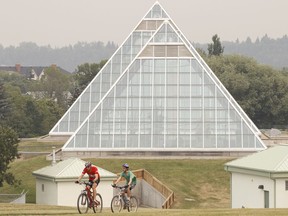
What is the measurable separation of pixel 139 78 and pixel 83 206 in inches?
1966

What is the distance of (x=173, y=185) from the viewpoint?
7281 centimetres

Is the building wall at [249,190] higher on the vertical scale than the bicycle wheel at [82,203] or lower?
lower

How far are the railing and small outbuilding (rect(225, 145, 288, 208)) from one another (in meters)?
6.12

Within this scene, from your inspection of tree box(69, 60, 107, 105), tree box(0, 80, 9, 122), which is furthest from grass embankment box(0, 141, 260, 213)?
tree box(69, 60, 107, 105)

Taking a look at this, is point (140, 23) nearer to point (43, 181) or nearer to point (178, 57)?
point (178, 57)

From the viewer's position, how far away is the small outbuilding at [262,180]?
54906 millimetres

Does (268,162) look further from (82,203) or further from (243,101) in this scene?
(243,101)

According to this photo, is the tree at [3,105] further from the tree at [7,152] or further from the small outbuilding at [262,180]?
the small outbuilding at [262,180]

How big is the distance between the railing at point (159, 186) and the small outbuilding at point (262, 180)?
20.1 feet

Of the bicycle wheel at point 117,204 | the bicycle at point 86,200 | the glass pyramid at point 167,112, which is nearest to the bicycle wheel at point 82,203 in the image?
the bicycle at point 86,200

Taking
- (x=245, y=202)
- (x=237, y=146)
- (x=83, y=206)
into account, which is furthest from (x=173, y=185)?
(x=83, y=206)

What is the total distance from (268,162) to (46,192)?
15110 mm

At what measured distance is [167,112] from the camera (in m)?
83.4

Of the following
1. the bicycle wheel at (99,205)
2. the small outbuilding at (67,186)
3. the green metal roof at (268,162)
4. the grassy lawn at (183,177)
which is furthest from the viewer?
the grassy lawn at (183,177)
